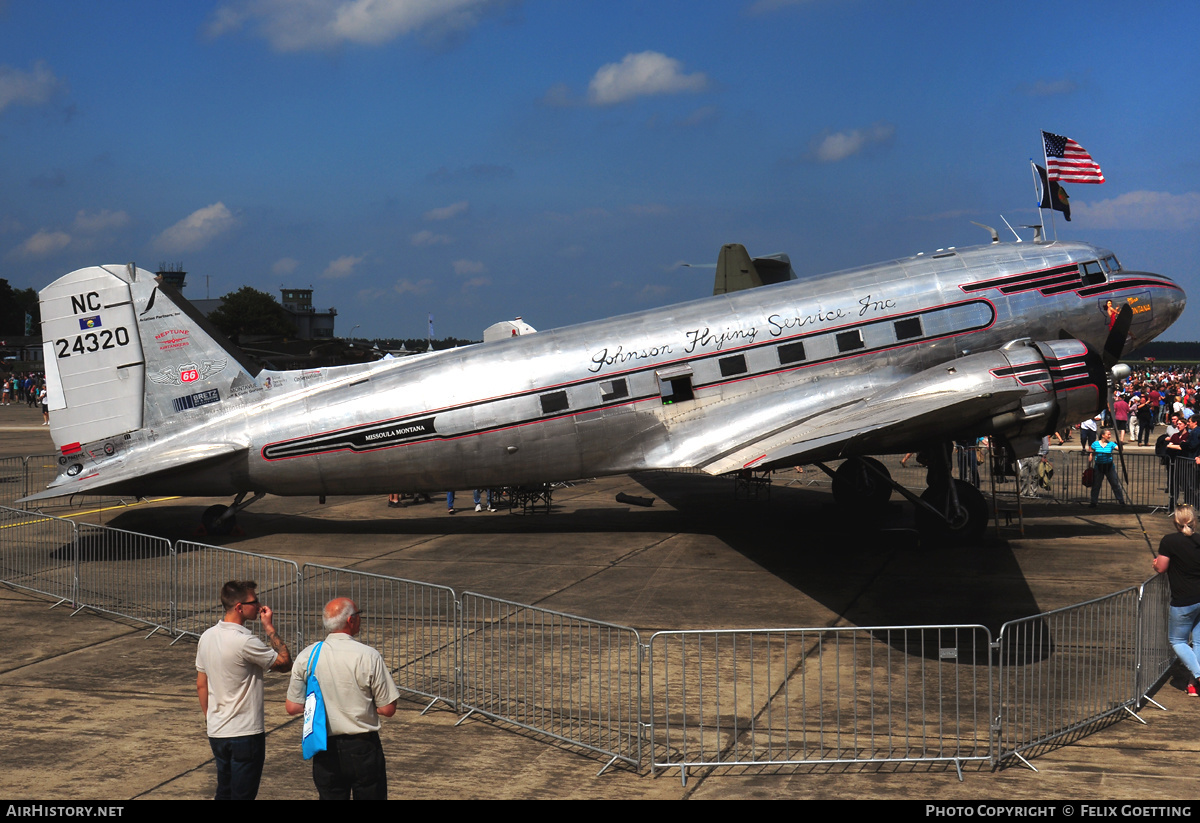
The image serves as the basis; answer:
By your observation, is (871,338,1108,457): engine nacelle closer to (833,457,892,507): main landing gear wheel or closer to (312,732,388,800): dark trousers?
(833,457,892,507): main landing gear wheel

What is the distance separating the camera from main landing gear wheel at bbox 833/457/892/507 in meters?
19.6

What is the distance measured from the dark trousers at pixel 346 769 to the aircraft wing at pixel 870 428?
781 cm

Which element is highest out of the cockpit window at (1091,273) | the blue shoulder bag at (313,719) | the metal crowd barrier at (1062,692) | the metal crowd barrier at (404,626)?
the cockpit window at (1091,273)

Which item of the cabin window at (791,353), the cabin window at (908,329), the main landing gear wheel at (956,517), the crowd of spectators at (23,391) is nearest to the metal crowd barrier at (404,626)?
the cabin window at (791,353)

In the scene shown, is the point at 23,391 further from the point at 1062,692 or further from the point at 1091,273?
the point at 1062,692

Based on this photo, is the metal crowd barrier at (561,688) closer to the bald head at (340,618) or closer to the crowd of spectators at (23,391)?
the bald head at (340,618)

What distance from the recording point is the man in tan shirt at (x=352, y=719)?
18.8 feet

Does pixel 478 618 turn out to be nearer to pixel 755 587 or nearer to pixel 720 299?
pixel 755 587

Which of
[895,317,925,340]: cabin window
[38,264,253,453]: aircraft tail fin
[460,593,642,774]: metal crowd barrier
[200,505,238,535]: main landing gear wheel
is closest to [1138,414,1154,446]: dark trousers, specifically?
[895,317,925,340]: cabin window

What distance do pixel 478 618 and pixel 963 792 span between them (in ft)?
23.4

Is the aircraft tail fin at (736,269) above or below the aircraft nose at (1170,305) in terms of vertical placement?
above

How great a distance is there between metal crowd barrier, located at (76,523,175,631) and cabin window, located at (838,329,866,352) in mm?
11323

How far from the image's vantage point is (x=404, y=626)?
12164 millimetres

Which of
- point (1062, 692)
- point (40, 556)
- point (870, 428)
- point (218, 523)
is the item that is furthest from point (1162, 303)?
point (40, 556)
